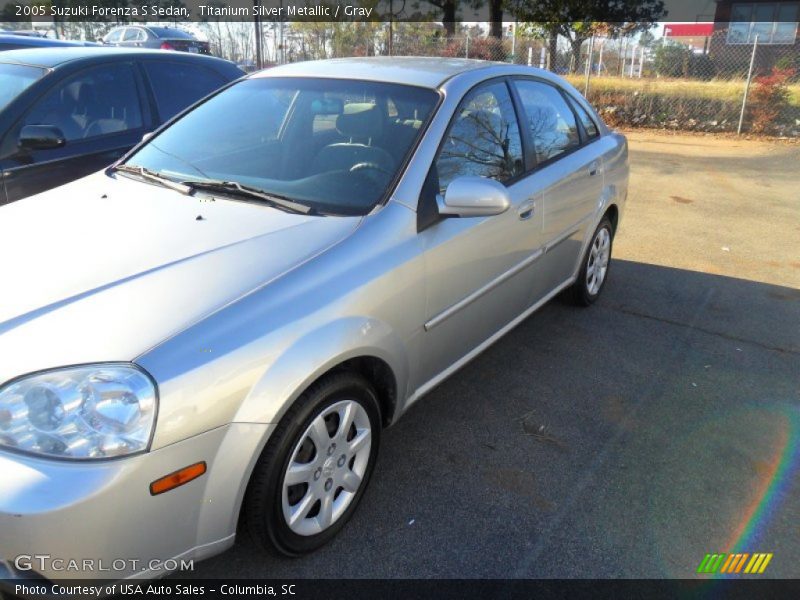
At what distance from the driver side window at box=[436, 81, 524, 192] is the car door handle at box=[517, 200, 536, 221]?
17 centimetres

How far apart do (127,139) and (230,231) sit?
Answer: 284 cm

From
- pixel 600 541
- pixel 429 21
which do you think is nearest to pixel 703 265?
pixel 600 541

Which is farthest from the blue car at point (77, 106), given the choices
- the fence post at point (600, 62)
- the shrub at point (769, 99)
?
the fence post at point (600, 62)

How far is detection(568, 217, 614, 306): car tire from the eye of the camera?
15.0ft

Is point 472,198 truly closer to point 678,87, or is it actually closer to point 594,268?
point 594,268

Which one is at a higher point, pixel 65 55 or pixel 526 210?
pixel 65 55

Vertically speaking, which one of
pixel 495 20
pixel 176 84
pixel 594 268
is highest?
pixel 495 20

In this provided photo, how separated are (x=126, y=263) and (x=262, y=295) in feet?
1.79

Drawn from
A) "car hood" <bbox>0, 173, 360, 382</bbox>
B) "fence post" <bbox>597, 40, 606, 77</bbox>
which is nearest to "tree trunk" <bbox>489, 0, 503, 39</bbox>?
"fence post" <bbox>597, 40, 606, 77</bbox>

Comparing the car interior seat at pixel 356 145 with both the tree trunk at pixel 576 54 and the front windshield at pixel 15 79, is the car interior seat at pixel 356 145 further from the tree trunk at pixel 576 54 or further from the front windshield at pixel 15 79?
the tree trunk at pixel 576 54

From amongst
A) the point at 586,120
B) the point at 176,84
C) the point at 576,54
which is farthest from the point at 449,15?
the point at 586,120

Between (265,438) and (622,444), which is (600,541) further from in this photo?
(265,438)

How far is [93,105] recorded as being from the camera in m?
4.65

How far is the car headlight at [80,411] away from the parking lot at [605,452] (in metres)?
0.82
